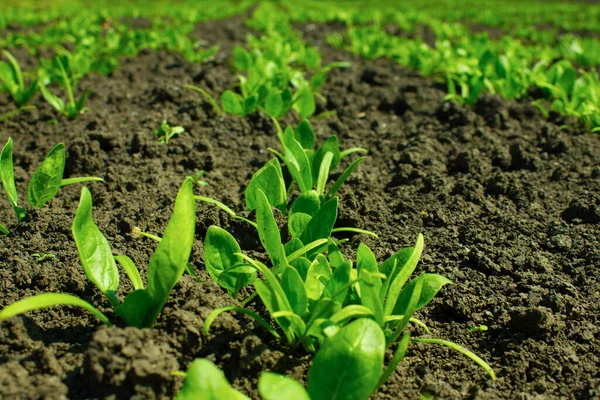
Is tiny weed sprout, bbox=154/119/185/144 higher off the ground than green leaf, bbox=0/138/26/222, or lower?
lower

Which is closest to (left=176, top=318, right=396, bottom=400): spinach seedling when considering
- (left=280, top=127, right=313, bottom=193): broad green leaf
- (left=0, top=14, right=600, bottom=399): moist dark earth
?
(left=0, top=14, right=600, bottom=399): moist dark earth

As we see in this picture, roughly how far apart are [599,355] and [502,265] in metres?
0.55

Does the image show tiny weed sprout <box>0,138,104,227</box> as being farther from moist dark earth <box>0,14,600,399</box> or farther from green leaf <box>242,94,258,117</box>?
green leaf <box>242,94,258,117</box>

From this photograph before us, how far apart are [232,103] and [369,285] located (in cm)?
241

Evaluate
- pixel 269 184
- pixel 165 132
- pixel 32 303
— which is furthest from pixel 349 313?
pixel 165 132

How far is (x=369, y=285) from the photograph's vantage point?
1.55 meters

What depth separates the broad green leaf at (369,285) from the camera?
155cm

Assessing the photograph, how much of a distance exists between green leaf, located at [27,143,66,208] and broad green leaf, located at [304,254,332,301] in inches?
48.7

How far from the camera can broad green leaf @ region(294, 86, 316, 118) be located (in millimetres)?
3687

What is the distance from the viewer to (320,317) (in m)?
1.62

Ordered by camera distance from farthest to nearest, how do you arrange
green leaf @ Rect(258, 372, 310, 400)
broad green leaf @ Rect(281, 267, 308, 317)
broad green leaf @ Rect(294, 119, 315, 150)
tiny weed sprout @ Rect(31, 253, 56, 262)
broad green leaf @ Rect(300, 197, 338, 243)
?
broad green leaf @ Rect(294, 119, 315, 150) → tiny weed sprout @ Rect(31, 253, 56, 262) → broad green leaf @ Rect(300, 197, 338, 243) → broad green leaf @ Rect(281, 267, 308, 317) → green leaf @ Rect(258, 372, 310, 400)

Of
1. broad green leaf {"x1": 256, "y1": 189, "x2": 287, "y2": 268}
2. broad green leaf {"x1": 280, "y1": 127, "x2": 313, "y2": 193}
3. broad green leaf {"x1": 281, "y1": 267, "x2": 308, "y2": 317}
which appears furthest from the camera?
broad green leaf {"x1": 280, "y1": 127, "x2": 313, "y2": 193}

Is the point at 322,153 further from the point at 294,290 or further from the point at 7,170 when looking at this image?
the point at 7,170

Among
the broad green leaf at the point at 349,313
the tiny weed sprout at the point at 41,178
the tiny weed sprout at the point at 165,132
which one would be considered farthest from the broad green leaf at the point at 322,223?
the tiny weed sprout at the point at 165,132
